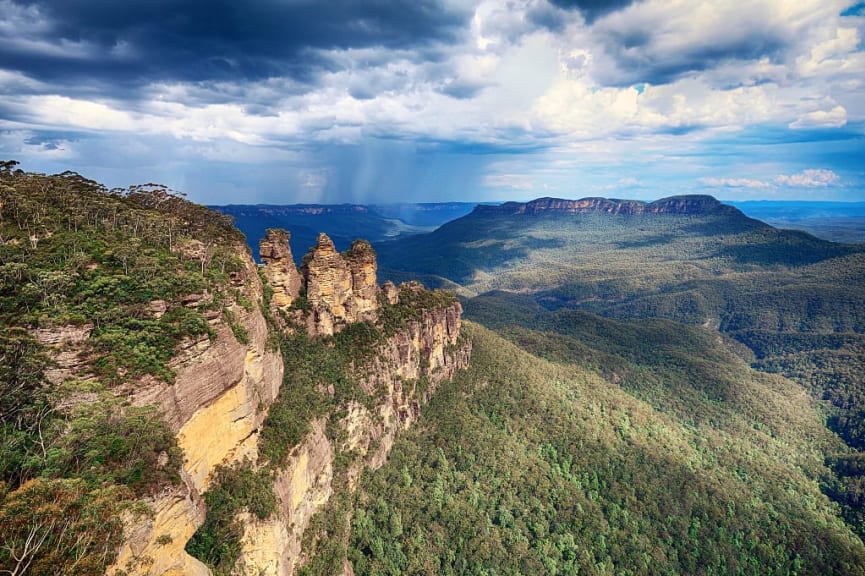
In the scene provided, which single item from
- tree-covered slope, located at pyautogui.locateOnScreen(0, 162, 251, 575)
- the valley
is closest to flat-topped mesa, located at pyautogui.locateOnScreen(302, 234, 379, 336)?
the valley

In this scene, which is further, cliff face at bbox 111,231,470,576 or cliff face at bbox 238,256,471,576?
cliff face at bbox 238,256,471,576

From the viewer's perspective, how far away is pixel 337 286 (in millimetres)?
58250

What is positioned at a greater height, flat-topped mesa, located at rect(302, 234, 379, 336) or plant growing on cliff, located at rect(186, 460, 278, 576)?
flat-topped mesa, located at rect(302, 234, 379, 336)

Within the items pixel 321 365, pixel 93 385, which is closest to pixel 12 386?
pixel 93 385

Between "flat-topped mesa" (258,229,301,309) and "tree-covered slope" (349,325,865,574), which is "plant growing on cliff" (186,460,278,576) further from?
"flat-topped mesa" (258,229,301,309)

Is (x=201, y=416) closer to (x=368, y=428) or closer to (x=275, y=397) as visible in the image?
(x=275, y=397)

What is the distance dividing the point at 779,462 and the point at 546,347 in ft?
174

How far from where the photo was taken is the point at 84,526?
1559cm

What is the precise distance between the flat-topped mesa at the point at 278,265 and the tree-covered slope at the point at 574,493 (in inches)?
1050

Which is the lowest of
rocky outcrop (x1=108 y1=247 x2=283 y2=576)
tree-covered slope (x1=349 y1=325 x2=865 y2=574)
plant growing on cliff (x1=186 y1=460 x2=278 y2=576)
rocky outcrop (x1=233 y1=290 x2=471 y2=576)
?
tree-covered slope (x1=349 y1=325 x2=865 y2=574)

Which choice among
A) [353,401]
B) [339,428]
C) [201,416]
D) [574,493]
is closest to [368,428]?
[353,401]

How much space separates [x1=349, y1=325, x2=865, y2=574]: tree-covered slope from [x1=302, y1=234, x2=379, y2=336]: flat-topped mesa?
2121 cm

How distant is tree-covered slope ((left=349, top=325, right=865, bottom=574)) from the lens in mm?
51531

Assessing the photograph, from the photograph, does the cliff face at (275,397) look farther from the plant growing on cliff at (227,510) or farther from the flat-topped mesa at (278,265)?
the plant growing on cliff at (227,510)
